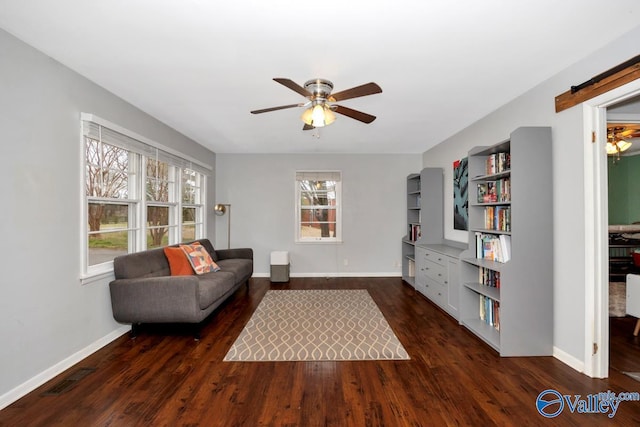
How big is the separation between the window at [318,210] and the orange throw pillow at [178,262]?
2.42 metres

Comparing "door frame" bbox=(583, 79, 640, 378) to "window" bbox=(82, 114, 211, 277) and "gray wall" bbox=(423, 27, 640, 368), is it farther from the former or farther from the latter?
"window" bbox=(82, 114, 211, 277)

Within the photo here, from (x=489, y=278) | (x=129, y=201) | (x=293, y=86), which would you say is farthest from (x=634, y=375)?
(x=129, y=201)

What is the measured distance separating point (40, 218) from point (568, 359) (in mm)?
4367

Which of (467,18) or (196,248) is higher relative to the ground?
(467,18)

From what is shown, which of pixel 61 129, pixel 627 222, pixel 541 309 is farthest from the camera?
pixel 627 222

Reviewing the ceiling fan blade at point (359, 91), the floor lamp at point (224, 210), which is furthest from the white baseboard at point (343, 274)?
the ceiling fan blade at point (359, 91)

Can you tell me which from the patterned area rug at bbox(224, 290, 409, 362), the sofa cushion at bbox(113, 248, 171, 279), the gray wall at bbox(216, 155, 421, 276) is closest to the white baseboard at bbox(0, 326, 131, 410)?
the sofa cushion at bbox(113, 248, 171, 279)

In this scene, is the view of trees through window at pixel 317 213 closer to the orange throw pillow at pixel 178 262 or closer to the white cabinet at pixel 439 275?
the white cabinet at pixel 439 275

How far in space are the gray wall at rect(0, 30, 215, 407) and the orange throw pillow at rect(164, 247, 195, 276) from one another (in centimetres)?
84

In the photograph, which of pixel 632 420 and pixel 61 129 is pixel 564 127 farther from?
pixel 61 129

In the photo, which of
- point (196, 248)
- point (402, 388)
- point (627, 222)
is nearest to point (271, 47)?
point (402, 388)

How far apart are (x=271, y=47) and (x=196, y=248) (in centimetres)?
289

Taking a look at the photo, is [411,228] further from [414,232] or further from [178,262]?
[178,262]

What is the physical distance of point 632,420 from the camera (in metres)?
1.72
